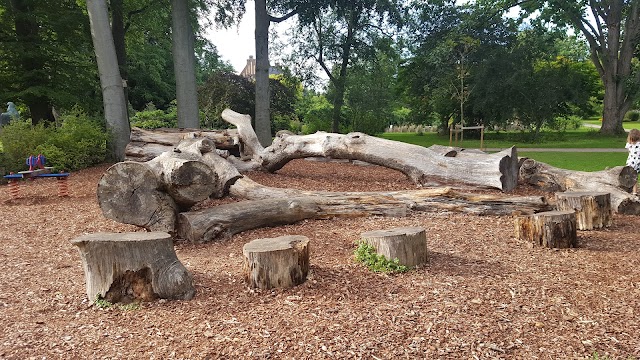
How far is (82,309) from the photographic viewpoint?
3.47m

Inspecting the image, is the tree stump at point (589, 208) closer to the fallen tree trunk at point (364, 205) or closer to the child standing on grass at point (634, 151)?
the fallen tree trunk at point (364, 205)

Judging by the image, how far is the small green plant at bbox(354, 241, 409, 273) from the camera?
407cm

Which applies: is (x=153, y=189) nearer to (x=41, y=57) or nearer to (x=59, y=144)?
(x=59, y=144)

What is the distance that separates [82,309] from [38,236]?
117 inches

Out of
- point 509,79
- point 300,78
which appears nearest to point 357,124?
point 300,78

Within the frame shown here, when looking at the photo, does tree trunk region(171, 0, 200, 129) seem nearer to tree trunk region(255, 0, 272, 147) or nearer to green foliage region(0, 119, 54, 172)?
tree trunk region(255, 0, 272, 147)

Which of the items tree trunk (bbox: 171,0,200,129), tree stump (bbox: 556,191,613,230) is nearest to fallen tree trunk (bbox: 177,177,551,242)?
tree stump (bbox: 556,191,613,230)

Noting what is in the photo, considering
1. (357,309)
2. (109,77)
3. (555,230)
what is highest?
(109,77)

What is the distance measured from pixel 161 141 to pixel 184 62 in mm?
3119

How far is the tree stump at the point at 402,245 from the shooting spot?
4109 millimetres

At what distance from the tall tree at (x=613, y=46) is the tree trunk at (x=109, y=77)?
1926 cm

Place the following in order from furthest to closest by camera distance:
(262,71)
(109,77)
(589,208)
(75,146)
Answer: (262,71), (109,77), (75,146), (589,208)

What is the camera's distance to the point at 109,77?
10891 mm

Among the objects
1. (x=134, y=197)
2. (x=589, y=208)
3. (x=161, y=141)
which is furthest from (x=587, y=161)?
(x=134, y=197)
